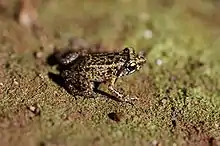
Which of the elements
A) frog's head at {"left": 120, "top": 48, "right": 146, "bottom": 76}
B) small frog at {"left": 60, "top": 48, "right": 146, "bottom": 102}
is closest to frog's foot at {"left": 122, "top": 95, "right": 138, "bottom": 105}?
small frog at {"left": 60, "top": 48, "right": 146, "bottom": 102}

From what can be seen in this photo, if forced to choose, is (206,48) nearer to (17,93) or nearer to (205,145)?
(205,145)

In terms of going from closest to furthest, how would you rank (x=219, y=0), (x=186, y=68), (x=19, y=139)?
(x=19, y=139), (x=186, y=68), (x=219, y=0)

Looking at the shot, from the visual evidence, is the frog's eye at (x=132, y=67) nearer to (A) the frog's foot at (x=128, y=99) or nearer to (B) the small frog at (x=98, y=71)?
(B) the small frog at (x=98, y=71)

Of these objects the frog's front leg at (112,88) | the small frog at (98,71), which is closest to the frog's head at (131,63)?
the small frog at (98,71)

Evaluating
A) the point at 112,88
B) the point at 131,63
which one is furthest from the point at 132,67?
the point at 112,88

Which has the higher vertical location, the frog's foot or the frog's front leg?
the frog's front leg

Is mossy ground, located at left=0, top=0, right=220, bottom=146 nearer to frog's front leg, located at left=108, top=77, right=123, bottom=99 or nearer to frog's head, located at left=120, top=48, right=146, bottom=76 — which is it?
frog's front leg, located at left=108, top=77, right=123, bottom=99

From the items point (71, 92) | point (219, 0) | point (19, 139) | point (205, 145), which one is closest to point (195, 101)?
point (205, 145)
